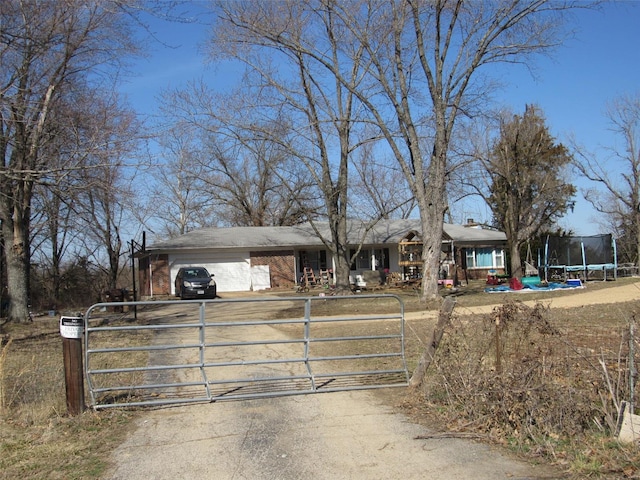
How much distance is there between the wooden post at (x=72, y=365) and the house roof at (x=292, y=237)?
2599 cm

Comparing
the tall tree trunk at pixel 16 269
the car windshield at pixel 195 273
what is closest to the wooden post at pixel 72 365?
the tall tree trunk at pixel 16 269

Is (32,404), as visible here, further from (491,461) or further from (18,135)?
(18,135)

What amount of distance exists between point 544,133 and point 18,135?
104 feet


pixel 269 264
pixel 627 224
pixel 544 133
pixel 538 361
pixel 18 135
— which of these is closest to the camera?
pixel 538 361

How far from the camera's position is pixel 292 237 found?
35969 mm

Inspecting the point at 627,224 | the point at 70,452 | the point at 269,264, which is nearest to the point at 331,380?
the point at 70,452

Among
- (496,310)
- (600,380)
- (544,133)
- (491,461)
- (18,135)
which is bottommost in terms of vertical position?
(491,461)

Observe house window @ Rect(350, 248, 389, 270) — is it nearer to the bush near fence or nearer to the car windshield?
the car windshield

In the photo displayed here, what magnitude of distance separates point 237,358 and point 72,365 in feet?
13.8

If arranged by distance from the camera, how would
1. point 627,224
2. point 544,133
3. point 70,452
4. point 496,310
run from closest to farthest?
1. point 70,452
2. point 496,310
3. point 544,133
4. point 627,224

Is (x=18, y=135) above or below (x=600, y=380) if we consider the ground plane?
above

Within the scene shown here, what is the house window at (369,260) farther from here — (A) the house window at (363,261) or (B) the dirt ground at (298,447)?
(B) the dirt ground at (298,447)

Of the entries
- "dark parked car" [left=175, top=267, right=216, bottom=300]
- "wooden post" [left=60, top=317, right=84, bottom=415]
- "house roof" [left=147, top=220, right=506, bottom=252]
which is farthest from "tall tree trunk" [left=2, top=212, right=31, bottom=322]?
"wooden post" [left=60, top=317, right=84, bottom=415]

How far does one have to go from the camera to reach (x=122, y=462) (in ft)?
17.2
